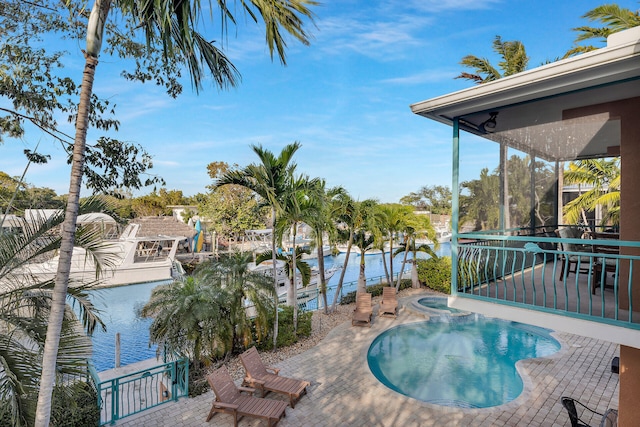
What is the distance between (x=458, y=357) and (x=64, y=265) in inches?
422

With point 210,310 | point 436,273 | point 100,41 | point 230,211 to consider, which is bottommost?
point 436,273

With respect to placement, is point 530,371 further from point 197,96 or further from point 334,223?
point 197,96

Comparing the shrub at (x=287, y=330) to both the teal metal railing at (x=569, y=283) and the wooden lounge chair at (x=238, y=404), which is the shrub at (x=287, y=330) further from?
the teal metal railing at (x=569, y=283)

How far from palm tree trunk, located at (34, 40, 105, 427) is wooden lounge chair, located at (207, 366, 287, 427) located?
3.23 meters

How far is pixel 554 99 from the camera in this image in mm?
4801

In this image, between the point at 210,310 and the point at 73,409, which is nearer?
the point at 73,409

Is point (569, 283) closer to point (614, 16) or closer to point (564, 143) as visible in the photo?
point (564, 143)

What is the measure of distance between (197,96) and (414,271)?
16.6 m

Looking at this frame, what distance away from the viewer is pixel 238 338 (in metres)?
10.2

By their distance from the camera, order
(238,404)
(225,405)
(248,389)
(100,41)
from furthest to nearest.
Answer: (248,389)
(238,404)
(225,405)
(100,41)

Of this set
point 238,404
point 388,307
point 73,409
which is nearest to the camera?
point 73,409

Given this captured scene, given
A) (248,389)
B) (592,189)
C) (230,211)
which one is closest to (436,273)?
(592,189)

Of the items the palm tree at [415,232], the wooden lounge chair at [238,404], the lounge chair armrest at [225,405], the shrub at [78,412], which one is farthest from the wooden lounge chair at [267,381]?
the palm tree at [415,232]

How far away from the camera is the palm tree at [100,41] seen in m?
4.17
